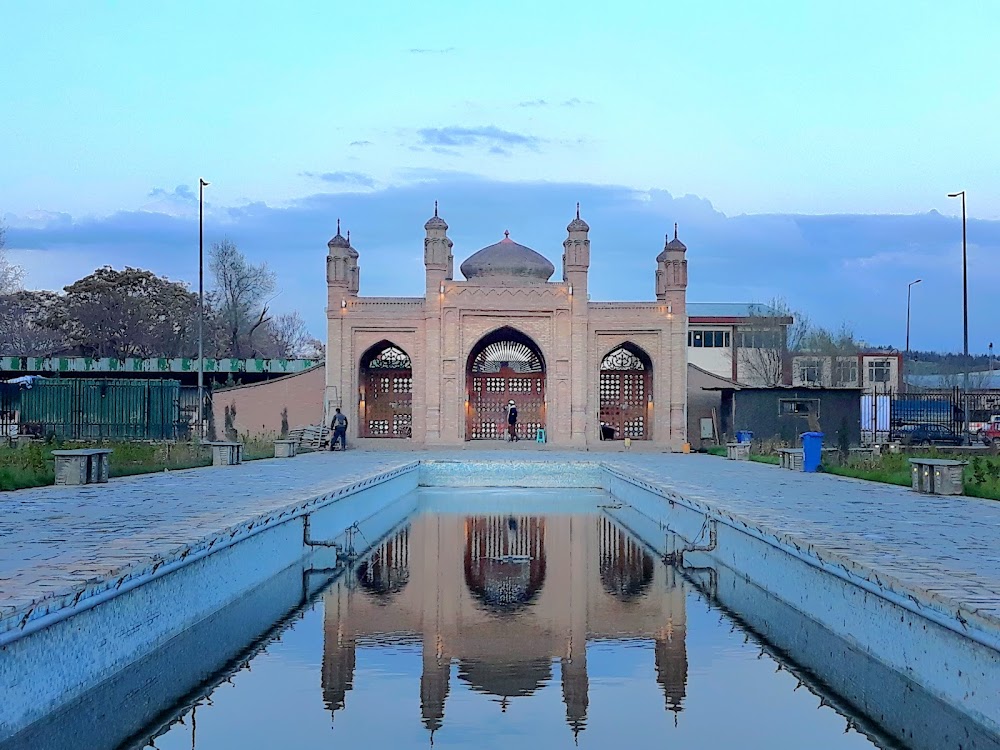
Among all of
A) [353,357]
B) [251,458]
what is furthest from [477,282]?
[251,458]

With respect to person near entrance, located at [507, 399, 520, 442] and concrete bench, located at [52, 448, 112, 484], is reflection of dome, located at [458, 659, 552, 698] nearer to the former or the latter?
concrete bench, located at [52, 448, 112, 484]

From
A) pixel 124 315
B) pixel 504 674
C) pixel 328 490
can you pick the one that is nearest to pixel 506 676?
pixel 504 674

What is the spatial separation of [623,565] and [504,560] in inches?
54.7

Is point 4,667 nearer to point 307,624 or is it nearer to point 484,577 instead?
point 307,624

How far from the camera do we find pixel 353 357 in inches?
1288

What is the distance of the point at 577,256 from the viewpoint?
1287 inches

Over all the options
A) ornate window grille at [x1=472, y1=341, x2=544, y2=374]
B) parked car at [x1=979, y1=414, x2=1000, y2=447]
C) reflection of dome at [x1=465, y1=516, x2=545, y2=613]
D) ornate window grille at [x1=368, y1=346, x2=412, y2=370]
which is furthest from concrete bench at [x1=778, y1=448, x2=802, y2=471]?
ornate window grille at [x1=368, y1=346, x2=412, y2=370]

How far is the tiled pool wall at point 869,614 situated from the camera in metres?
6.15

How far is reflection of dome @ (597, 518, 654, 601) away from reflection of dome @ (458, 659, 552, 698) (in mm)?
2949

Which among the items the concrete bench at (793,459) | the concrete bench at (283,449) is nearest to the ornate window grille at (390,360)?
the concrete bench at (283,449)

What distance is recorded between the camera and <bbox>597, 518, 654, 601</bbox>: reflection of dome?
11.5 m

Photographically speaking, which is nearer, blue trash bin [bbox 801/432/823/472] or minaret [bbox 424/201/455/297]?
blue trash bin [bbox 801/432/823/472]

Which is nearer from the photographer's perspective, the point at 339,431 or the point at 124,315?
the point at 339,431

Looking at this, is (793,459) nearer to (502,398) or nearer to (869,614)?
(869,614)
